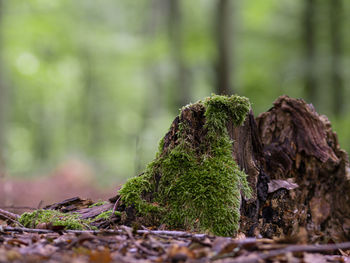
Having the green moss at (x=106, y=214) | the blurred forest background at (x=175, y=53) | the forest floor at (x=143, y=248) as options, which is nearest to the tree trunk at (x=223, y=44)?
the blurred forest background at (x=175, y=53)

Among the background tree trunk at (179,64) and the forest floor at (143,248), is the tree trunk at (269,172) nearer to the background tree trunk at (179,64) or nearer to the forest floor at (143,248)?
the forest floor at (143,248)

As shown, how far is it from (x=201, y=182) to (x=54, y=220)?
1221 millimetres

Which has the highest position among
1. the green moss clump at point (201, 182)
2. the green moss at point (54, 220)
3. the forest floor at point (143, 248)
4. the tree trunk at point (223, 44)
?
the tree trunk at point (223, 44)

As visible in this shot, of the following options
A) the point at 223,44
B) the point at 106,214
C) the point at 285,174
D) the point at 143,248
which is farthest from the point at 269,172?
the point at 223,44

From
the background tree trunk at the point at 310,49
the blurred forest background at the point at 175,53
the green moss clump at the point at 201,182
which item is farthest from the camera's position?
the background tree trunk at the point at 310,49

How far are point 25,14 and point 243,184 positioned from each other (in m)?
13.4

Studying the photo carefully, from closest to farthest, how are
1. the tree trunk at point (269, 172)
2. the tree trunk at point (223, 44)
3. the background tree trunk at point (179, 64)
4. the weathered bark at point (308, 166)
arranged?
the tree trunk at point (269, 172) → the weathered bark at point (308, 166) → the tree trunk at point (223, 44) → the background tree trunk at point (179, 64)

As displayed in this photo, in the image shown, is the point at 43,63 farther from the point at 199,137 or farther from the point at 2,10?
the point at 199,137

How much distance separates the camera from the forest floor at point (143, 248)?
194 centimetres

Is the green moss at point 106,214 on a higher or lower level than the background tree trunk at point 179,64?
lower

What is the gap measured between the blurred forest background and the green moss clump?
5.15 metres

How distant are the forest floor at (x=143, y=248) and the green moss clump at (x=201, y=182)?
18.8 inches

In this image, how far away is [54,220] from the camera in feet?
9.27

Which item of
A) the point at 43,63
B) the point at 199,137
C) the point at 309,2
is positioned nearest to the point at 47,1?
the point at 43,63
